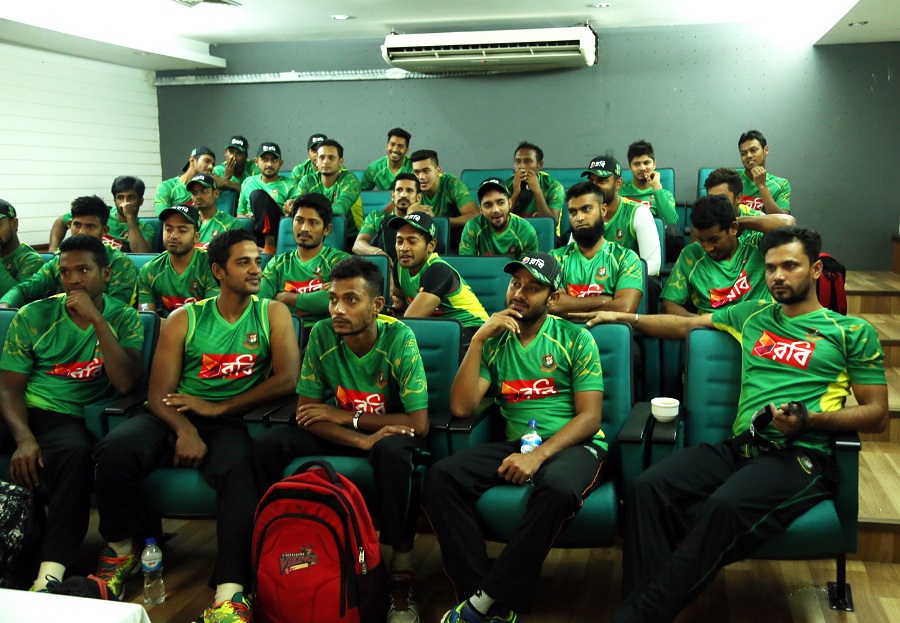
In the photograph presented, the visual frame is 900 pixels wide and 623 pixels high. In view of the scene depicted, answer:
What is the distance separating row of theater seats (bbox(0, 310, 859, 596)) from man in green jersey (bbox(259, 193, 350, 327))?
103 centimetres

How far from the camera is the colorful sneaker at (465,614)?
224 centimetres

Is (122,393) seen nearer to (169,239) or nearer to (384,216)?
(169,239)

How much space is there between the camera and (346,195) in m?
Answer: 5.50

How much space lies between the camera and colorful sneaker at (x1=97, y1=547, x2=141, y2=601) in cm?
261

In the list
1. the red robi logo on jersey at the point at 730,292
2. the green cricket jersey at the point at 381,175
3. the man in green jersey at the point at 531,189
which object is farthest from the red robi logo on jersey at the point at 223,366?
the green cricket jersey at the point at 381,175

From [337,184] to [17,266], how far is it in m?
2.15

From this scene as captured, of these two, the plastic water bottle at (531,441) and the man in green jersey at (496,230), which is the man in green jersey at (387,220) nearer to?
the man in green jersey at (496,230)

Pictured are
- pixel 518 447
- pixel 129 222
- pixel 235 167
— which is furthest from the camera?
pixel 235 167

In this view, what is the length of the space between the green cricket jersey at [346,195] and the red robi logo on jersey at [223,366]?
2.57 meters

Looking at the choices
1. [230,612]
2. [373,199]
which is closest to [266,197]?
[373,199]

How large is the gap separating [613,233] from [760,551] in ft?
7.74

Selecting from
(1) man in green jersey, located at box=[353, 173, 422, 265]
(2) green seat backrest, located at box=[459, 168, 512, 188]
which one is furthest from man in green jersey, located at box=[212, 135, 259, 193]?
(1) man in green jersey, located at box=[353, 173, 422, 265]

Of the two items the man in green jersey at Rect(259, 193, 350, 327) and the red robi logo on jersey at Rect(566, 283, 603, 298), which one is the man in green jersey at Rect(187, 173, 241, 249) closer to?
the man in green jersey at Rect(259, 193, 350, 327)

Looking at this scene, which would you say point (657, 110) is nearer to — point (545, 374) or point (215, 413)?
point (545, 374)
